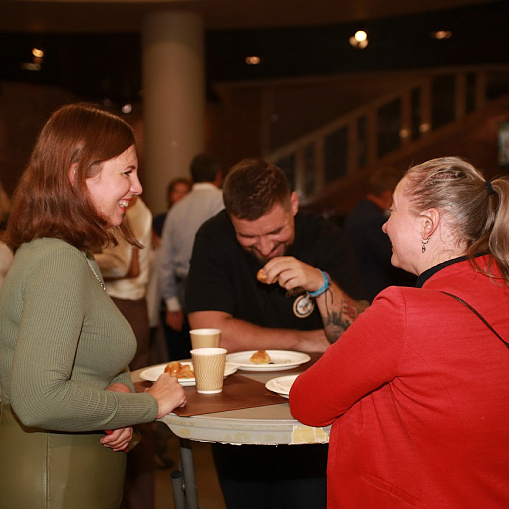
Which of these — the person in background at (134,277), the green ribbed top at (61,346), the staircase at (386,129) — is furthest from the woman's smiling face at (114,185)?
the staircase at (386,129)

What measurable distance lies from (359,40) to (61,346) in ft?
26.6

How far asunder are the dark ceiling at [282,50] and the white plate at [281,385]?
6.68 meters

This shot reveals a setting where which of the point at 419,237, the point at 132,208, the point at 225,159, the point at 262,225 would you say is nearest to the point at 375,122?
the point at 225,159

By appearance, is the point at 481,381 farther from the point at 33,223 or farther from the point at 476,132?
the point at 476,132

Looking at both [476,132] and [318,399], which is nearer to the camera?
[318,399]

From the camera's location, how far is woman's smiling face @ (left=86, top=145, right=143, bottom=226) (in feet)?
5.43

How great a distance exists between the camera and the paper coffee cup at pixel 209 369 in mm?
1767

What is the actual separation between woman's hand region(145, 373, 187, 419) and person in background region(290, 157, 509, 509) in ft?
1.10

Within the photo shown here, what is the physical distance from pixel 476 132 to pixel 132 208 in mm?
8419

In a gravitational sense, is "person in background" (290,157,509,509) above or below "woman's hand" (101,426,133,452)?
above

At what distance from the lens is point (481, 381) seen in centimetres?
131

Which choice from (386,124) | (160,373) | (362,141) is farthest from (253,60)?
(160,373)

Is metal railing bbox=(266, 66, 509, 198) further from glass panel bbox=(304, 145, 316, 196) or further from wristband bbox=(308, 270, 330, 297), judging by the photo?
wristband bbox=(308, 270, 330, 297)

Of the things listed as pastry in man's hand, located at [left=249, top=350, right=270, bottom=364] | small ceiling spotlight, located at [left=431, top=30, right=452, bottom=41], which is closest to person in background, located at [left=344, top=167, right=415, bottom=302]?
pastry in man's hand, located at [left=249, top=350, right=270, bottom=364]
